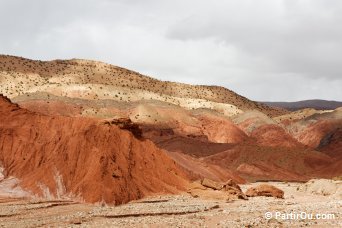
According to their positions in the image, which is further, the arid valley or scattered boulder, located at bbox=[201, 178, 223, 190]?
scattered boulder, located at bbox=[201, 178, 223, 190]

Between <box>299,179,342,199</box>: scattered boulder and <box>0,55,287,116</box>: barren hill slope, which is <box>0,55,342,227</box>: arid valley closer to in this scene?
<box>299,179,342,199</box>: scattered boulder

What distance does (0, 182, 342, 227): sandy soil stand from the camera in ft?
76.8

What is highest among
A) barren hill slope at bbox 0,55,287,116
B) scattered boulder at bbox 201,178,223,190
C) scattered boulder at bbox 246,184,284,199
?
barren hill slope at bbox 0,55,287,116

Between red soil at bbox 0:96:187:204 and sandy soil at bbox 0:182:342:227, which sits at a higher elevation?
red soil at bbox 0:96:187:204

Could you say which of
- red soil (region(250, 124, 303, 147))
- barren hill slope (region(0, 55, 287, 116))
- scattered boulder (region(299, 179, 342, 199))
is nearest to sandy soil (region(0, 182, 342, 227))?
scattered boulder (region(299, 179, 342, 199))

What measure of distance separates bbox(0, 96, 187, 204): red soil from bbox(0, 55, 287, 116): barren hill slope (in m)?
67.9

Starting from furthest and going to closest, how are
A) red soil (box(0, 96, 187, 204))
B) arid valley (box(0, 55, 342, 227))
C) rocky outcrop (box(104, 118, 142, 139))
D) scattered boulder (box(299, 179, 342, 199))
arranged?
1. scattered boulder (box(299, 179, 342, 199))
2. rocky outcrop (box(104, 118, 142, 139))
3. red soil (box(0, 96, 187, 204))
4. arid valley (box(0, 55, 342, 227))

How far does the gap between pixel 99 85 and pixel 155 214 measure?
319 feet

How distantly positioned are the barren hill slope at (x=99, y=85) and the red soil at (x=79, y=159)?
67.9 metres

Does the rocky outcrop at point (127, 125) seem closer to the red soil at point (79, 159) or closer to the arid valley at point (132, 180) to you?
the arid valley at point (132, 180)

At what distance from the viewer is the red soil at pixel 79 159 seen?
32.6 metres

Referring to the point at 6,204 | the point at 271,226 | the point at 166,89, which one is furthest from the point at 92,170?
→ the point at 166,89

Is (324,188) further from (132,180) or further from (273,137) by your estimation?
(273,137)

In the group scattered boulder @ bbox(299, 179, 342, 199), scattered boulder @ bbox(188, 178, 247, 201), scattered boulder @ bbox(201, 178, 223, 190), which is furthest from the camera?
scattered boulder @ bbox(299, 179, 342, 199)
